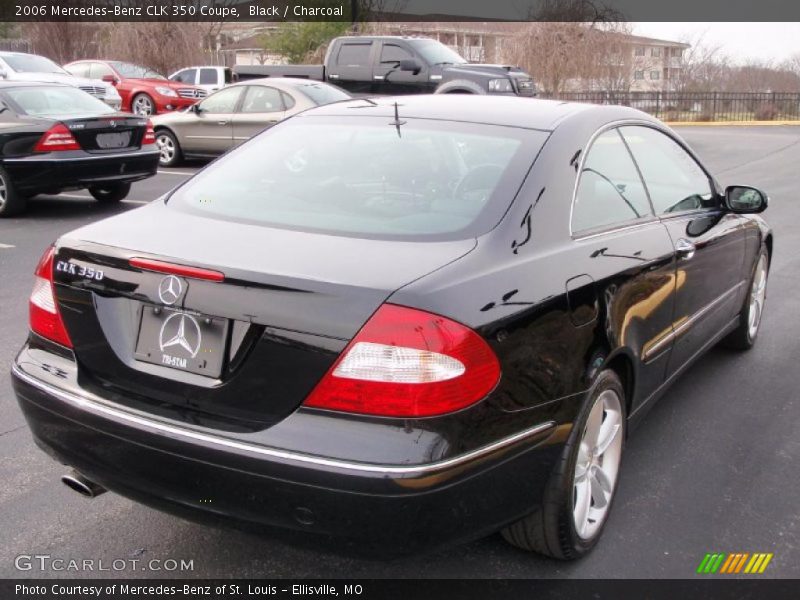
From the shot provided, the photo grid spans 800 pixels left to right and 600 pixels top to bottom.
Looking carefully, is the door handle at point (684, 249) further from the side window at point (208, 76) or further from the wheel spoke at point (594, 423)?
the side window at point (208, 76)

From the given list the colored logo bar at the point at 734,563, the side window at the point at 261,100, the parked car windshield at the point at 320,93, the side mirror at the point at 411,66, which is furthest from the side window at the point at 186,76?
the colored logo bar at the point at 734,563

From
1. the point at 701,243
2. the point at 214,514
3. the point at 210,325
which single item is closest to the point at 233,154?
the point at 210,325

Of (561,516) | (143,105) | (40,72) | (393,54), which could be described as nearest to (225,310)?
(561,516)

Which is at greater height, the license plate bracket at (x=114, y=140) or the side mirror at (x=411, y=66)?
the side mirror at (x=411, y=66)

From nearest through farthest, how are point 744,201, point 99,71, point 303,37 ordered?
point 744,201 → point 99,71 → point 303,37

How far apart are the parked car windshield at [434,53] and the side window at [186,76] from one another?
402 inches

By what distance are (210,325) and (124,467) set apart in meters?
0.54

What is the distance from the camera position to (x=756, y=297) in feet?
17.6

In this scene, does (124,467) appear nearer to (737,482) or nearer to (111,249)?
(111,249)

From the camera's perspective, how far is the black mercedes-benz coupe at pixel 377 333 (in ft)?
7.59

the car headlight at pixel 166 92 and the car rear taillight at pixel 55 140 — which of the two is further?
the car headlight at pixel 166 92

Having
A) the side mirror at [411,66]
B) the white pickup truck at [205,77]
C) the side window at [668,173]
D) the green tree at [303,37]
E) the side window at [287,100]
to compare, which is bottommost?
the side window at [668,173]

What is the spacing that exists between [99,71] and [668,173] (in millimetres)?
20477

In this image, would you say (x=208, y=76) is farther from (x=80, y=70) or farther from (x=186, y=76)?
(x=80, y=70)
